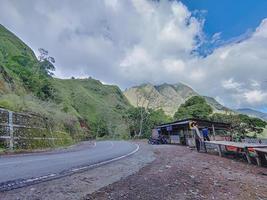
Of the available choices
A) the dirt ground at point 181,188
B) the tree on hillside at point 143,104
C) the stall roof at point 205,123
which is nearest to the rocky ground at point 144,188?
the dirt ground at point 181,188

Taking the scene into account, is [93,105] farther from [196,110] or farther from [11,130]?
[11,130]

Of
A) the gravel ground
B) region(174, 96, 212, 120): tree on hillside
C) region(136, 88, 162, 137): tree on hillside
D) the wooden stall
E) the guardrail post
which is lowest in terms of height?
the gravel ground

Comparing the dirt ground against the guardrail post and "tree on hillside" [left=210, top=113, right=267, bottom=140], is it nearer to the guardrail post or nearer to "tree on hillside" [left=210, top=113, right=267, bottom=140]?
the guardrail post

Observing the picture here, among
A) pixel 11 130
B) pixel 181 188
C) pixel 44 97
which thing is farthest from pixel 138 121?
pixel 181 188

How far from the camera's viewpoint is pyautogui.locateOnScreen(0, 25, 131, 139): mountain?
2923cm

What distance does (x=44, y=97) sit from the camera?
46.6 metres

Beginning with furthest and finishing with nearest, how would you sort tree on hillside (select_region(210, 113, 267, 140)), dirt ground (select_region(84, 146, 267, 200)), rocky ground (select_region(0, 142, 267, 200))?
1. tree on hillside (select_region(210, 113, 267, 140))
2. dirt ground (select_region(84, 146, 267, 200))
3. rocky ground (select_region(0, 142, 267, 200))

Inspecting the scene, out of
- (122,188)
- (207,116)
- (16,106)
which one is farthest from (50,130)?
(207,116)

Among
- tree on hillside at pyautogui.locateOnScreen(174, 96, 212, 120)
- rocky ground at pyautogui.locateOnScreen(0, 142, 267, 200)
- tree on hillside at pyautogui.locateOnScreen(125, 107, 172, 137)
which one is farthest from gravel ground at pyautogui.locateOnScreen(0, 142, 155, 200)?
tree on hillside at pyautogui.locateOnScreen(125, 107, 172, 137)

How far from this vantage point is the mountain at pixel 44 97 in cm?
2923

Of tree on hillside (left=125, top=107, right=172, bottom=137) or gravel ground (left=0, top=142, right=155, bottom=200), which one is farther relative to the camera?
tree on hillside (left=125, top=107, right=172, bottom=137)

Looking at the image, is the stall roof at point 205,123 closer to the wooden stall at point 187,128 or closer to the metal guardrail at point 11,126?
the wooden stall at point 187,128

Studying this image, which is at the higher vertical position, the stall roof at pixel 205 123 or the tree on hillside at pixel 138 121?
the tree on hillside at pixel 138 121

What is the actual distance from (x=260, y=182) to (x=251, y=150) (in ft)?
18.0
